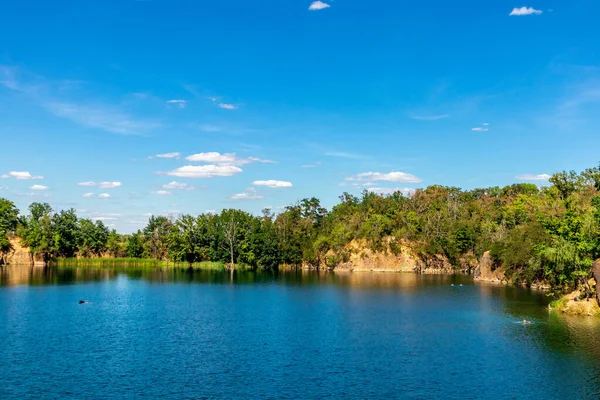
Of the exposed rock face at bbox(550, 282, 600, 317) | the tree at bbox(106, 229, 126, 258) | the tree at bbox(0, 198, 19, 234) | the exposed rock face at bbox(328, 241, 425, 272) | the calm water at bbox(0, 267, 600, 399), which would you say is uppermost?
the tree at bbox(0, 198, 19, 234)

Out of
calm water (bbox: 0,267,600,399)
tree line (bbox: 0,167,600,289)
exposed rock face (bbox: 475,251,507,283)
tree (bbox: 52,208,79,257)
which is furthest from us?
tree (bbox: 52,208,79,257)

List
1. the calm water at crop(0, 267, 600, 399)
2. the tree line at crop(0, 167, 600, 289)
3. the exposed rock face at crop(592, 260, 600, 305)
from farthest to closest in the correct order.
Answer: the tree line at crop(0, 167, 600, 289), the exposed rock face at crop(592, 260, 600, 305), the calm water at crop(0, 267, 600, 399)

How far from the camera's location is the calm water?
35.6 metres

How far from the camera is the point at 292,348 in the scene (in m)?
46.8

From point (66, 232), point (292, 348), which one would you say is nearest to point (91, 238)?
point (66, 232)

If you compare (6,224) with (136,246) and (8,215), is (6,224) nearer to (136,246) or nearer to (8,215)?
(8,215)

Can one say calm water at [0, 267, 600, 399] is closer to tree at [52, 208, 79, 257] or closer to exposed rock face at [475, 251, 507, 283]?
exposed rock face at [475, 251, 507, 283]

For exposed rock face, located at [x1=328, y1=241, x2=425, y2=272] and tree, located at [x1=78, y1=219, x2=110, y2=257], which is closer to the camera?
exposed rock face, located at [x1=328, y1=241, x2=425, y2=272]

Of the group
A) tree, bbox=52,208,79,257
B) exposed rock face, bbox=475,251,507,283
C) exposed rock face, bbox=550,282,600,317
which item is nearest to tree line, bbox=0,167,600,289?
tree, bbox=52,208,79,257

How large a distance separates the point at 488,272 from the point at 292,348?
80869mm

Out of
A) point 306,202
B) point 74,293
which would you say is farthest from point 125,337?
point 306,202

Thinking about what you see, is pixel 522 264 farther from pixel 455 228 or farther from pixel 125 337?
pixel 125 337

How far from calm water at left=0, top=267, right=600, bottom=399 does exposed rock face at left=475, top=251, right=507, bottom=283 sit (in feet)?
100

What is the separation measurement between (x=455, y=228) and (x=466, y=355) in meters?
112
